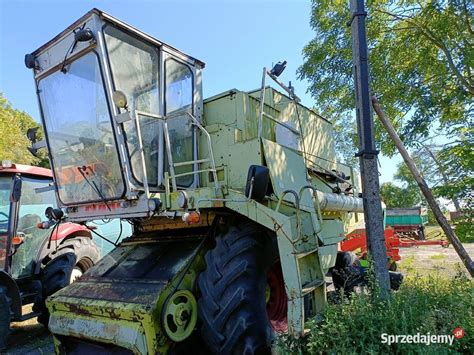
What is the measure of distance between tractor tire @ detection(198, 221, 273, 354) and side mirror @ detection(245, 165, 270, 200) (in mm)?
471

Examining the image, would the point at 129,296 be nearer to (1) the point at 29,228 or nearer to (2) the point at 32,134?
(2) the point at 32,134

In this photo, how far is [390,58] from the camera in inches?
282

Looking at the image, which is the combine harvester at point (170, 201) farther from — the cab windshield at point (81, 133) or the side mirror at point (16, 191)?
the side mirror at point (16, 191)

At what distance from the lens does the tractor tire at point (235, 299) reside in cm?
285

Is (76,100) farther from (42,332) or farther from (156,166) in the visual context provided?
(42,332)

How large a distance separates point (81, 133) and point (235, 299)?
8.29 feet

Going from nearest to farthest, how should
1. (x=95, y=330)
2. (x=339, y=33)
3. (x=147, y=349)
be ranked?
(x=147, y=349) → (x=95, y=330) → (x=339, y=33)

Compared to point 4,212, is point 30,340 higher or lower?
lower

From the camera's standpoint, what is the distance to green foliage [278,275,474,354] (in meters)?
2.35

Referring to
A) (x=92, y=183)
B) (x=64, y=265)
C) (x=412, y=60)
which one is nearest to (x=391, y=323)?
(x=92, y=183)

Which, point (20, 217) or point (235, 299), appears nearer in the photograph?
point (235, 299)

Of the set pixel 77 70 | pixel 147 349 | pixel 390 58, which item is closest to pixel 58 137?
pixel 77 70

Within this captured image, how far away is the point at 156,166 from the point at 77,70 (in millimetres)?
1345

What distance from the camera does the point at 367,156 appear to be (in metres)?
3.41
